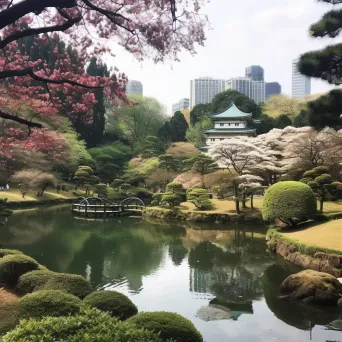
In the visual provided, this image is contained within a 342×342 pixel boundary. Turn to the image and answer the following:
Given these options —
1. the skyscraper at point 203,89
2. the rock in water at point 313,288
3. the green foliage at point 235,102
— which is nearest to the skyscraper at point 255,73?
the skyscraper at point 203,89

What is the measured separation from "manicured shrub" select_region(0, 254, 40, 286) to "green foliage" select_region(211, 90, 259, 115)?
37182 millimetres

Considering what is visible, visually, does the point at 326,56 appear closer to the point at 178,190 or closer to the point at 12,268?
the point at 12,268

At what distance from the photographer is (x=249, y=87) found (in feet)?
317

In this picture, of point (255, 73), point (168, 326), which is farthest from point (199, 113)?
point (255, 73)

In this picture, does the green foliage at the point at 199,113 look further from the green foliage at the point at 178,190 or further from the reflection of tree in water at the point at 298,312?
the reflection of tree in water at the point at 298,312

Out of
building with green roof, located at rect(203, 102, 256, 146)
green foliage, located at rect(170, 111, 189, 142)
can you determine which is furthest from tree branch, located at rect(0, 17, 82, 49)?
green foliage, located at rect(170, 111, 189, 142)

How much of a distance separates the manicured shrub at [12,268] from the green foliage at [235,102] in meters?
37.2

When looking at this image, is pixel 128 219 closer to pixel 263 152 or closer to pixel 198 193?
pixel 198 193

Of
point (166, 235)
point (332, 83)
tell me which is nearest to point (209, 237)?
point (166, 235)

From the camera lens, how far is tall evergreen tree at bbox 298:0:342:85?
811 cm

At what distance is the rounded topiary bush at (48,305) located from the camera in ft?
13.2

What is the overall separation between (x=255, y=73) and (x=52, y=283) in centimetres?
12991

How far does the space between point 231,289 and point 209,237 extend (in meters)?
6.78

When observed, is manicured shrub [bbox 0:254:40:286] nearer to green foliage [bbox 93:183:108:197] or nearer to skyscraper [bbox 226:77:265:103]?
green foliage [bbox 93:183:108:197]
